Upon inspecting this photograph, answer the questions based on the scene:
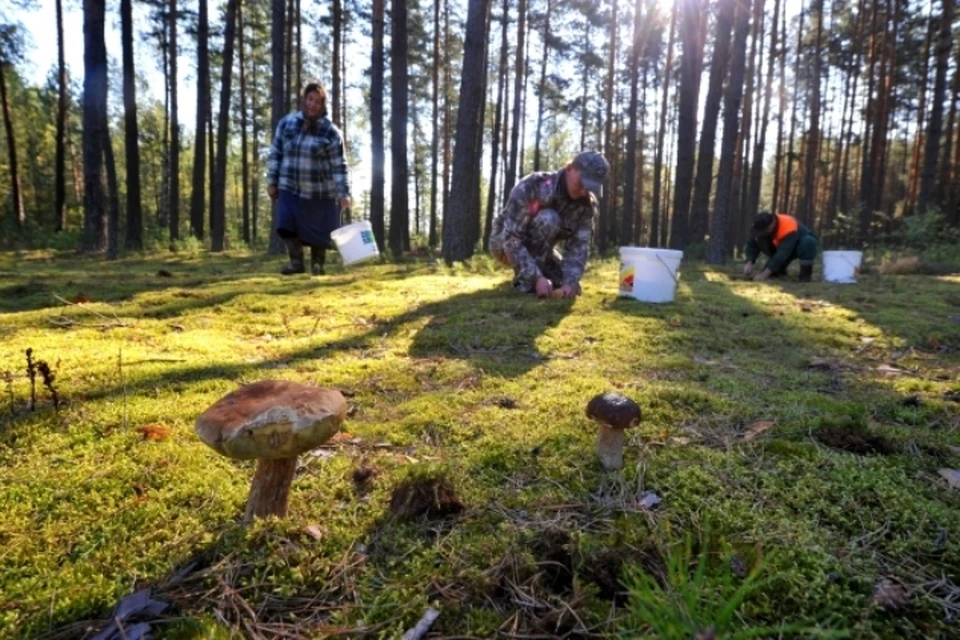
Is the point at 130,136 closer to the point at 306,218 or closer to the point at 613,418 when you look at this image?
the point at 306,218

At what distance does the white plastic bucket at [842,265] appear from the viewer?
8.56 metres

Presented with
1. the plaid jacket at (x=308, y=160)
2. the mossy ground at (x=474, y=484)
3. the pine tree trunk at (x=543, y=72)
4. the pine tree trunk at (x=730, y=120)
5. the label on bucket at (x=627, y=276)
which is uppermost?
the pine tree trunk at (x=543, y=72)

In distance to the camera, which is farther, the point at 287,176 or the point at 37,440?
the point at 287,176

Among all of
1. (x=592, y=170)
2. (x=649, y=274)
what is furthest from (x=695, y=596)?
(x=649, y=274)

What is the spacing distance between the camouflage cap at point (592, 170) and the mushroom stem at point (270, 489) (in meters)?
4.01

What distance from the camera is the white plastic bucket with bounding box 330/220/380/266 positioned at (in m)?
7.34

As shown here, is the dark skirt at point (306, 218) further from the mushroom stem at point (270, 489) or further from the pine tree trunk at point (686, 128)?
the pine tree trunk at point (686, 128)

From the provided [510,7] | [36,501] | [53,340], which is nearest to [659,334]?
[36,501]

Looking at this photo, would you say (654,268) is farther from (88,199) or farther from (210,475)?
(88,199)

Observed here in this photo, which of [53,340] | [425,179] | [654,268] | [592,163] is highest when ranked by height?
[425,179]

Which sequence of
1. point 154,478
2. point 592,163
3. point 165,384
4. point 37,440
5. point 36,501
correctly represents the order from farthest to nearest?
1. point 592,163
2. point 165,384
3. point 37,440
4. point 154,478
5. point 36,501

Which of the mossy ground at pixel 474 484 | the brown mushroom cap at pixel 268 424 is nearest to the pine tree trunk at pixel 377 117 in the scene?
the mossy ground at pixel 474 484

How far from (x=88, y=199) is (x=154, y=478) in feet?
35.8

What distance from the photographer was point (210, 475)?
1.87 meters
